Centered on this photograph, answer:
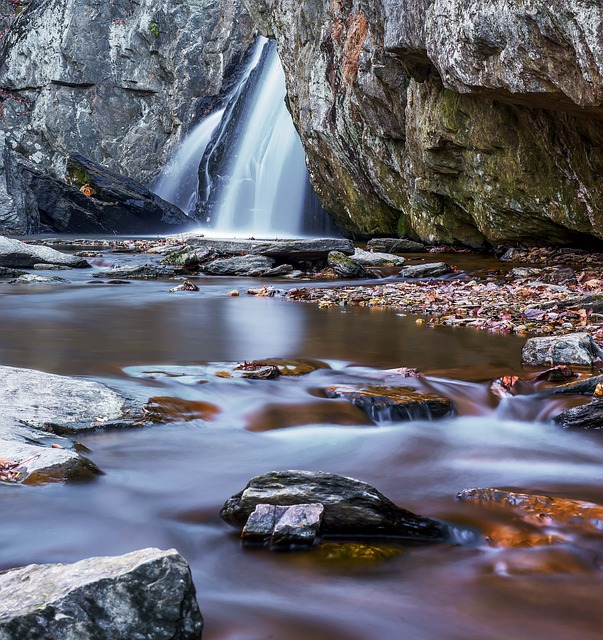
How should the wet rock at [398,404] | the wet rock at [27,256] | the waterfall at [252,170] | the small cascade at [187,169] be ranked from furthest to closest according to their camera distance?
the small cascade at [187,169] < the waterfall at [252,170] < the wet rock at [27,256] < the wet rock at [398,404]

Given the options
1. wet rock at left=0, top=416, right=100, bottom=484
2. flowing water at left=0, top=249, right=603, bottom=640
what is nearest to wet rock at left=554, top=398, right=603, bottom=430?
flowing water at left=0, top=249, right=603, bottom=640

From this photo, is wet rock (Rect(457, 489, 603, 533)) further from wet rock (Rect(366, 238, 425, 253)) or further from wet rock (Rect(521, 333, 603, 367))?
wet rock (Rect(366, 238, 425, 253))

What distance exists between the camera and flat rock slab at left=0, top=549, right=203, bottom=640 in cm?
162

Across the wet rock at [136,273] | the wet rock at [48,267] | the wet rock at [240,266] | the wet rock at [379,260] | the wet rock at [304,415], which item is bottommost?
the wet rock at [48,267]

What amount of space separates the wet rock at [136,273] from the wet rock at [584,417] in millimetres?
9700

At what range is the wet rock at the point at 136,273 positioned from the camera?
12.6 meters

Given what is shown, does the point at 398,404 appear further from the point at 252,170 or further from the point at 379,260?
the point at 252,170

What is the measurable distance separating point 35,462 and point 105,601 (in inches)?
57.0

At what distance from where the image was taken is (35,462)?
2988 millimetres

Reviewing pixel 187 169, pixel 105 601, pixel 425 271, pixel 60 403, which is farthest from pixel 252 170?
pixel 105 601

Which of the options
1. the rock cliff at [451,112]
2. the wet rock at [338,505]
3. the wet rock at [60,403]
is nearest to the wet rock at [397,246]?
the rock cliff at [451,112]

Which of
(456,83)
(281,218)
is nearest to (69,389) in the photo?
(456,83)

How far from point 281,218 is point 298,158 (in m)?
2.15

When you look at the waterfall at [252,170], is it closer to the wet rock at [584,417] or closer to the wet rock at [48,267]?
the wet rock at [48,267]
